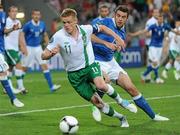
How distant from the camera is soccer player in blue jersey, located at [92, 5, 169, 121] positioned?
1102cm

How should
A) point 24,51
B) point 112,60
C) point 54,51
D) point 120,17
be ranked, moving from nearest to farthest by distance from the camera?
point 54,51
point 120,17
point 112,60
point 24,51

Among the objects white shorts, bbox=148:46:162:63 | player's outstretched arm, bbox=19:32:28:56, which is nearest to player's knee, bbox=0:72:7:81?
player's outstretched arm, bbox=19:32:28:56

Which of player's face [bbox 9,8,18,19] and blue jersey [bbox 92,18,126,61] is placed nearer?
blue jersey [bbox 92,18,126,61]

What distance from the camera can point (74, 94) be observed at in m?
17.0

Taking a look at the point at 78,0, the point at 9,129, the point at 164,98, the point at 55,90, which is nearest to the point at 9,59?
the point at 55,90

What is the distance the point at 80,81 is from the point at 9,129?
1.56 m

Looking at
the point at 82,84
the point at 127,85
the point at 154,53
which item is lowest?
the point at 154,53

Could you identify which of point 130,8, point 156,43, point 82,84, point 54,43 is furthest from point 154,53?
point 54,43

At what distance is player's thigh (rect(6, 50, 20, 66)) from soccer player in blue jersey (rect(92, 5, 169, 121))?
594 centimetres

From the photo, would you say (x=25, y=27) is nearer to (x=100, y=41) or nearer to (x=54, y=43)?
(x=100, y=41)

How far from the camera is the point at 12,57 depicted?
17531 mm

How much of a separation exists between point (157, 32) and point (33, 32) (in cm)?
454

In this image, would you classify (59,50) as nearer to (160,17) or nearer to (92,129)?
(92,129)

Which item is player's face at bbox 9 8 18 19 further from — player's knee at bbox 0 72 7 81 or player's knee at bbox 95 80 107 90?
player's knee at bbox 95 80 107 90
